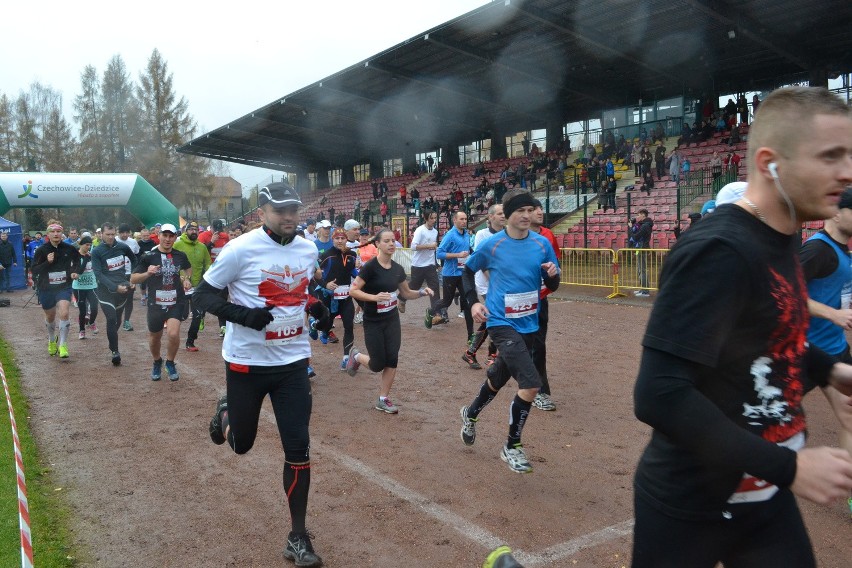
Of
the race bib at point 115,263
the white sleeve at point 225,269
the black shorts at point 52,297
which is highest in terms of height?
the white sleeve at point 225,269

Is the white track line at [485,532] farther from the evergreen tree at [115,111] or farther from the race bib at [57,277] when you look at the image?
the evergreen tree at [115,111]

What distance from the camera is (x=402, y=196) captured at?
34094 mm

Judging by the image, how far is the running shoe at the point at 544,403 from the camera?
22.0 feet

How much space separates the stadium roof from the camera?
20.2 meters

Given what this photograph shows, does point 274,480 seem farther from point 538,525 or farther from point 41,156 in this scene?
point 41,156

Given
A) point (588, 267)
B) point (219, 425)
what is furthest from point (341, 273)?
point (588, 267)

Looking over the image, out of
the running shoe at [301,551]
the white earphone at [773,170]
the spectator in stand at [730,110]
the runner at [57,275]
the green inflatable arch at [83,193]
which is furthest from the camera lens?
the spectator in stand at [730,110]

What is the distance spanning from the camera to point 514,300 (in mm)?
5145

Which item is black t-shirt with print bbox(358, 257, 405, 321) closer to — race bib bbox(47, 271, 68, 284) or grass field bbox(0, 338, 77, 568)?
grass field bbox(0, 338, 77, 568)

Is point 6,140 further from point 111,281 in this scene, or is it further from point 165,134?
point 111,281

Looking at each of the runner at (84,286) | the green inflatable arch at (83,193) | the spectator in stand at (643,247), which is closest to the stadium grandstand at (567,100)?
the spectator in stand at (643,247)

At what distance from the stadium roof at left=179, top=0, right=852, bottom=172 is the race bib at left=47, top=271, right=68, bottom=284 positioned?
1524cm

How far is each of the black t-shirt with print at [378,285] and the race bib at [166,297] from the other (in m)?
3.12

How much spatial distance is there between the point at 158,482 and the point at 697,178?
19.2 m
